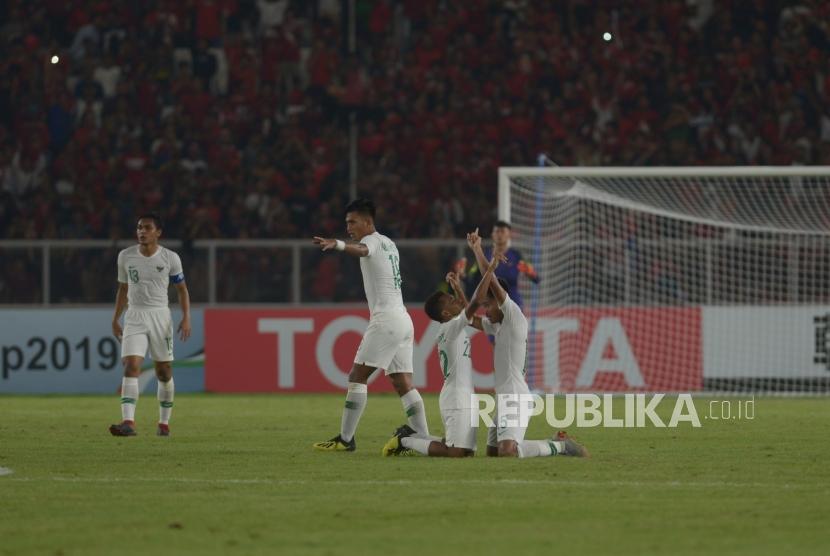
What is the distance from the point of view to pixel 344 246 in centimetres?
1164

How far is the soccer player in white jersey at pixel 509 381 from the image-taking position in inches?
456

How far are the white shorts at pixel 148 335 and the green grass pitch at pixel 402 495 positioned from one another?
31.0 inches

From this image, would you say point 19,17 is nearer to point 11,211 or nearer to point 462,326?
point 11,211

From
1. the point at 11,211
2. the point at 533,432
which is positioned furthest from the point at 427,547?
the point at 11,211

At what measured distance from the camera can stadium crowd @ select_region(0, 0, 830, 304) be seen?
2414cm

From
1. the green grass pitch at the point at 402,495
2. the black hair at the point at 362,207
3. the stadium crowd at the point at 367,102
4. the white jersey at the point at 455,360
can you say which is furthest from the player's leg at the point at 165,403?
the stadium crowd at the point at 367,102

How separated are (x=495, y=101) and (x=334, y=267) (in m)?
5.86

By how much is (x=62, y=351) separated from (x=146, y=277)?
7203mm

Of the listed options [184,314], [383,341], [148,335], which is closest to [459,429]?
[383,341]

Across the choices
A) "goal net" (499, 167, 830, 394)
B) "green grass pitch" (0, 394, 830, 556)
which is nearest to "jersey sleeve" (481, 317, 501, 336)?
"green grass pitch" (0, 394, 830, 556)

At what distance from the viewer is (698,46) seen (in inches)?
1031

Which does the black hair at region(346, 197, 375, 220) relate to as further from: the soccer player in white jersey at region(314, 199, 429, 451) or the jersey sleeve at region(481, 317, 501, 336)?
the jersey sleeve at region(481, 317, 501, 336)

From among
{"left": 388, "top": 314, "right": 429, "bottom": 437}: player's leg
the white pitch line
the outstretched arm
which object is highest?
the outstretched arm

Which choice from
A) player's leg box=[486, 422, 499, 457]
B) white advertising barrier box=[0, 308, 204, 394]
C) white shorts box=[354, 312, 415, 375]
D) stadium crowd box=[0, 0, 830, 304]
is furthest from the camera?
stadium crowd box=[0, 0, 830, 304]
